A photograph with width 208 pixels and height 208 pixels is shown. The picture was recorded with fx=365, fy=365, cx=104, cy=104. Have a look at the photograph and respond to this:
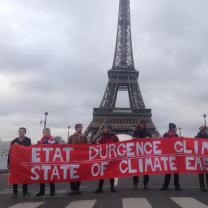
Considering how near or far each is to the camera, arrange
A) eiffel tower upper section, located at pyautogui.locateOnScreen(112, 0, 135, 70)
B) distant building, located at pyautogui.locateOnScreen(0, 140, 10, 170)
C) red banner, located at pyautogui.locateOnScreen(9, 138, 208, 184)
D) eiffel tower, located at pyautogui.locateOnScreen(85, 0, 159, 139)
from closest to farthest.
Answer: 1. red banner, located at pyautogui.locateOnScreen(9, 138, 208, 184)
2. distant building, located at pyautogui.locateOnScreen(0, 140, 10, 170)
3. eiffel tower, located at pyautogui.locateOnScreen(85, 0, 159, 139)
4. eiffel tower upper section, located at pyautogui.locateOnScreen(112, 0, 135, 70)

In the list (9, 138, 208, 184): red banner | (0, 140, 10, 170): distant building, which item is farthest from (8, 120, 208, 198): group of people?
(0, 140, 10, 170): distant building

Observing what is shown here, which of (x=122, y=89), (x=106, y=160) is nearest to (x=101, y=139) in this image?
(x=106, y=160)

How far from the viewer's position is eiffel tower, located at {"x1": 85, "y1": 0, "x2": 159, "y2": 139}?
6731 centimetres

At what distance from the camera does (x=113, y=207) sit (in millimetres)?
7059

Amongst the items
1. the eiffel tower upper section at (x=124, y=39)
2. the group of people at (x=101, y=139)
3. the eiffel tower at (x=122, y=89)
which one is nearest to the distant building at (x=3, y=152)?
the group of people at (x=101, y=139)

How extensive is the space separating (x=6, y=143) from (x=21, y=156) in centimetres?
1704

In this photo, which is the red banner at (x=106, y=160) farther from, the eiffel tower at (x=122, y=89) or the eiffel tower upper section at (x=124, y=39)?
the eiffel tower upper section at (x=124, y=39)

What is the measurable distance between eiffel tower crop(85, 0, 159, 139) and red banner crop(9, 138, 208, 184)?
51489mm

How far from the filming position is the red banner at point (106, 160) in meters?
9.78

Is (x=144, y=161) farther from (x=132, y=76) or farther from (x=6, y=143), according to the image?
(x=132, y=76)

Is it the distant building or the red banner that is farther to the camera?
the distant building

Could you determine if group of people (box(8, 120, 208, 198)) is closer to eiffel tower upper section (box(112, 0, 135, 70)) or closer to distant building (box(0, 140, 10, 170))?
distant building (box(0, 140, 10, 170))

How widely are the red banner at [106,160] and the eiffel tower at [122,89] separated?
51489 millimetres

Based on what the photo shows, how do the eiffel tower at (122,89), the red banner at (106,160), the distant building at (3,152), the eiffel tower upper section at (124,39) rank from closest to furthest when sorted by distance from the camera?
the red banner at (106,160)
the distant building at (3,152)
the eiffel tower at (122,89)
the eiffel tower upper section at (124,39)
